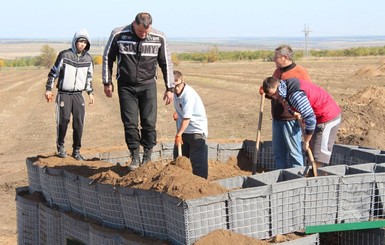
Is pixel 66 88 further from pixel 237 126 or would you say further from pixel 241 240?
pixel 237 126

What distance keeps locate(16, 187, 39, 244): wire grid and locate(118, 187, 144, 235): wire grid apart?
1973 mm

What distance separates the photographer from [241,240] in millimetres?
6094

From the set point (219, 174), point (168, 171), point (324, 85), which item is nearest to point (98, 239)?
point (168, 171)

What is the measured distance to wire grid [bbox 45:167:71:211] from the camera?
7.97 m

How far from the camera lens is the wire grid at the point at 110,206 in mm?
6891

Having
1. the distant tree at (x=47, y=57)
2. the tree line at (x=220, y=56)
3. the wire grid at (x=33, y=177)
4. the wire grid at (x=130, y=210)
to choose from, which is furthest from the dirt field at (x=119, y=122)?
the tree line at (x=220, y=56)

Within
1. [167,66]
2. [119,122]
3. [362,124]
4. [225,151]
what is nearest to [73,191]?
[167,66]

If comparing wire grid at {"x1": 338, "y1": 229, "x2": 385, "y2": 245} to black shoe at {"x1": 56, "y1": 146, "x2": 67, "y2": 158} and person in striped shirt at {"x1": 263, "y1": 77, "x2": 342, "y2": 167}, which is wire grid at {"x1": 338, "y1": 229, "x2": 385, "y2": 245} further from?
black shoe at {"x1": 56, "y1": 146, "x2": 67, "y2": 158}

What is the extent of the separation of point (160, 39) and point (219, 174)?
2703mm

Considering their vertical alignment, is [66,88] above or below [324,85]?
above

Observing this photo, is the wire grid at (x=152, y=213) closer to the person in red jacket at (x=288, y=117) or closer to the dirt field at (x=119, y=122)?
the person in red jacket at (x=288, y=117)

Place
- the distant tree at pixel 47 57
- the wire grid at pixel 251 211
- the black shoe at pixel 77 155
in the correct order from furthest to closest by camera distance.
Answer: the distant tree at pixel 47 57 → the black shoe at pixel 77 155 → the wire grid at pixel 251 211

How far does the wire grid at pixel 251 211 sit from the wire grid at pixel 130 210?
2.97 feet

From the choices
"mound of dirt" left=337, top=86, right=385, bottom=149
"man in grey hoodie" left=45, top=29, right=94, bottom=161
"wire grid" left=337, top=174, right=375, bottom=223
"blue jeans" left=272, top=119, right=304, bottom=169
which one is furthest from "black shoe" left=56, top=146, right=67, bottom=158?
"mound of dirt" left=337, top=86, right=385, bottom=149
